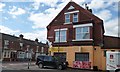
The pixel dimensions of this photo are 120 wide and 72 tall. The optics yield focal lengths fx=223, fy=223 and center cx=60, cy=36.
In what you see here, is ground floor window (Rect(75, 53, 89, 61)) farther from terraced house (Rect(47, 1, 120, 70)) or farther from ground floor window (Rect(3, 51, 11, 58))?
ground floor window (Rect(3, 51, 11, 58))

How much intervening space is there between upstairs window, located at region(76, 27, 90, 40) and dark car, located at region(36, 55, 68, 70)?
4695 millimetres

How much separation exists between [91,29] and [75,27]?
2.78 m

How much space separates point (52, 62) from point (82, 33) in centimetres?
627

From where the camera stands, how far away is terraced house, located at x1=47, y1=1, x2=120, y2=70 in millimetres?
30359

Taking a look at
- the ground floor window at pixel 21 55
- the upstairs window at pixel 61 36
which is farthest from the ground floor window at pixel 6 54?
the upstairs window at pixel 61 36

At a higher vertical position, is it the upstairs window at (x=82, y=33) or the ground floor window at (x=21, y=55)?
the upstairs window at (x=82, y=33)

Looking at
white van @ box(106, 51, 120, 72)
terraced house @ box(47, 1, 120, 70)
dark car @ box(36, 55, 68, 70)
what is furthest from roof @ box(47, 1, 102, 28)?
white van @ box(106, 51, 120, 72)

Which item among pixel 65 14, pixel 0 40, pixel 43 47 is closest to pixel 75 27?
pixel 65 14

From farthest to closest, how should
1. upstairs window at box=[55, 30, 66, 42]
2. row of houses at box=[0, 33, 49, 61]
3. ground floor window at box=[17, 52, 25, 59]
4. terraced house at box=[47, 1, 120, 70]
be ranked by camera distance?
ground floor window at box=[17, 52, 25, 59] → row of houses at box=[0, 33, 49, 61] → upstairs window at box=[55, 30, 66, 42] → terraced house at box=[47, 1, 120, 70]

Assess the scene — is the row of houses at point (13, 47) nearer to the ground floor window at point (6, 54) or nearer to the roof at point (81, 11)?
the ground floor window at point (6, 54)

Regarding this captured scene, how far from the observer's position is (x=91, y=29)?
3119 cm

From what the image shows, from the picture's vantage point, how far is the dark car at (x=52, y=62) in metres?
29.3

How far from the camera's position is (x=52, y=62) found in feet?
97.3

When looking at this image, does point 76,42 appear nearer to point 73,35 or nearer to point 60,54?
point 73,35
